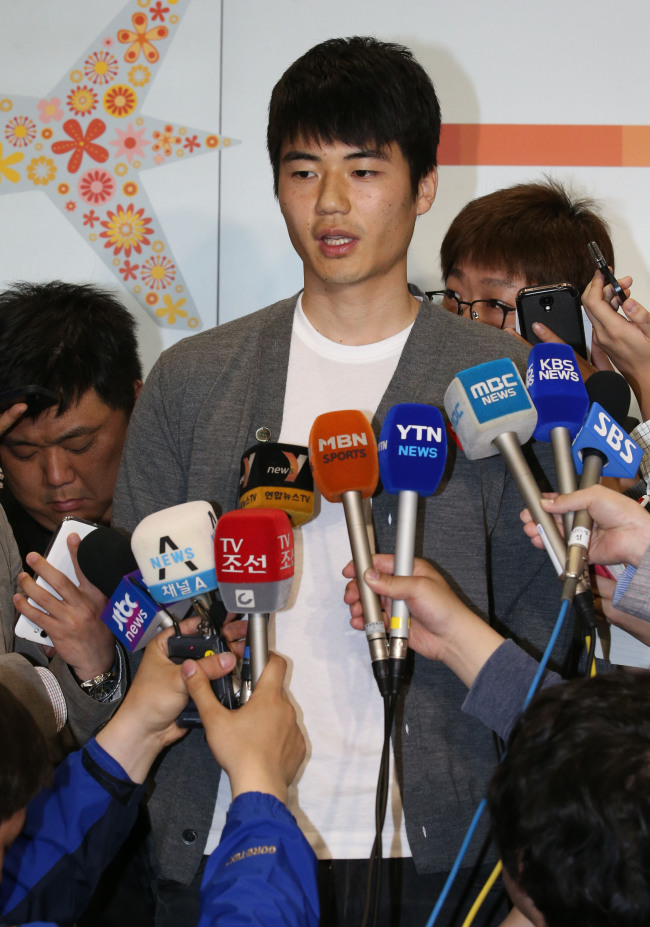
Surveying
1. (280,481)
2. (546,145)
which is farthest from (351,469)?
(546,145)

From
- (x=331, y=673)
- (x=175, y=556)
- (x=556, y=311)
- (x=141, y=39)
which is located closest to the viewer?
(x=175, y=556)

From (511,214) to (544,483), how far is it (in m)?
0.90

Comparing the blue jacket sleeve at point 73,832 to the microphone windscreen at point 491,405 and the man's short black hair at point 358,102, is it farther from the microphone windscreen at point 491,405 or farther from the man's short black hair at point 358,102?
the man's short black hair at point 358,102

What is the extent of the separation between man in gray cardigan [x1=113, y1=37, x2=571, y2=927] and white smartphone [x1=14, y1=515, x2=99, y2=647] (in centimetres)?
8

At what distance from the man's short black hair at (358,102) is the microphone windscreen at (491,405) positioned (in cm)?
46

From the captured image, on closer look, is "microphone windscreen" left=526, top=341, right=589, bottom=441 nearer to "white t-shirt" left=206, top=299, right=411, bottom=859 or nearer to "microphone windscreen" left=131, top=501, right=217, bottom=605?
"white t-shirt" left=206, top=299, right=411, bottom=859

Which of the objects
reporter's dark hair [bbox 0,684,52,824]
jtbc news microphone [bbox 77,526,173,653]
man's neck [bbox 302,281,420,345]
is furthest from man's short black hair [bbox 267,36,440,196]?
reporter's dark hair [bbox 0,684,52,824]

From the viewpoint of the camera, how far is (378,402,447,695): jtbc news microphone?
3.73 feet

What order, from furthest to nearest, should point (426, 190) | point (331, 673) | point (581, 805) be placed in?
point (426, 190) → point (331, 673) → point (581, 805)

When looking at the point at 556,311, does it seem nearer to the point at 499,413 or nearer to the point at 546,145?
the point at 499,413

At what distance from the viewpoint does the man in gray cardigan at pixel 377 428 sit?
131 cm

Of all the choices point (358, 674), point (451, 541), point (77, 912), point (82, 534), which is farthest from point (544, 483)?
point (77, 912)

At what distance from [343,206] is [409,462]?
465 millimetres

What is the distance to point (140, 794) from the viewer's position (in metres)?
1.29
